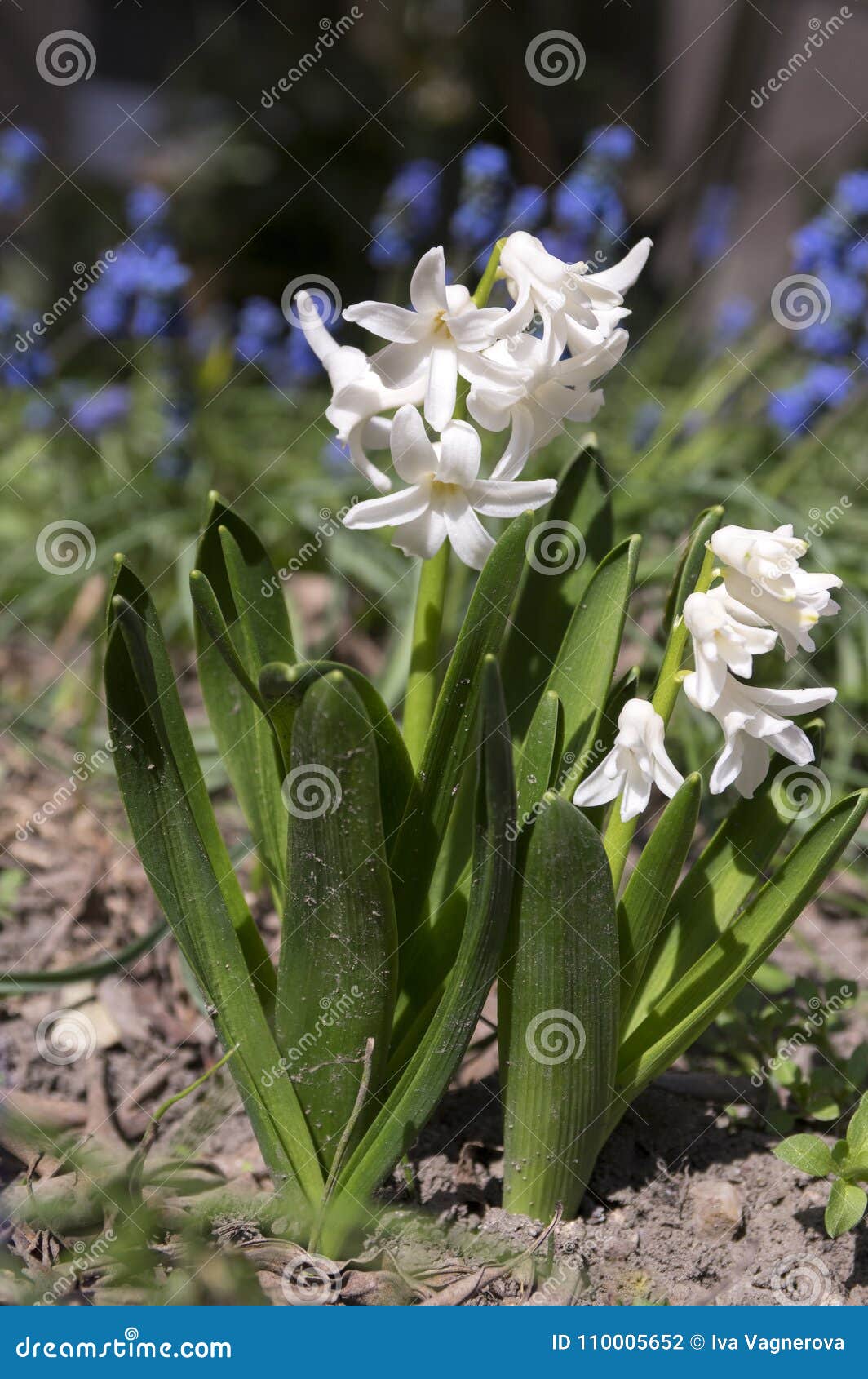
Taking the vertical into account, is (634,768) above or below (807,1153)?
above

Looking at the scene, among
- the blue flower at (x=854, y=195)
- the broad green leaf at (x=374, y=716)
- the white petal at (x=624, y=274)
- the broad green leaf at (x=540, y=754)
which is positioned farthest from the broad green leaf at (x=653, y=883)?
the blue flower at (x=854, y=195)

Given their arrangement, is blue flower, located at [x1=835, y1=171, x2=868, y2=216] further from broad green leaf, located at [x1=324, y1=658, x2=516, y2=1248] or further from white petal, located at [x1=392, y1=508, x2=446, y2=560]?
broad green leaf, located at [x1=324, y1=658, x2=516, y2=1248]

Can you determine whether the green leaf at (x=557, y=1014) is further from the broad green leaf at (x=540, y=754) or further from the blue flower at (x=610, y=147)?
the blue flower at (x=610, y=147)

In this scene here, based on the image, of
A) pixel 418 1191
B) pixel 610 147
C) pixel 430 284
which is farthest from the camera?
pixel 610 147

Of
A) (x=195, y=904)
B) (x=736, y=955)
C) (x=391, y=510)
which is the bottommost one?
(x=195, y=904)

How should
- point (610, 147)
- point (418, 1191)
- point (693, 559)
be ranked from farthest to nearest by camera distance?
1. point (610, 147)
2. point (418, 1191)
3. point (693, 559)

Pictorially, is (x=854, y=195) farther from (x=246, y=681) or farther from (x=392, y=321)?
(x=246, y=681)

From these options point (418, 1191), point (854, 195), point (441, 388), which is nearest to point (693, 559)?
point (441, 388)

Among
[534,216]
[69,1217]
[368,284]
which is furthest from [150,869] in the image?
[368,284]
